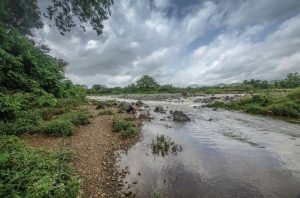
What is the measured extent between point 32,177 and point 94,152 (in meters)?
4.20

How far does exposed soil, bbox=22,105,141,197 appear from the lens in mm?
6285

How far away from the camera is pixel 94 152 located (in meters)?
8.66

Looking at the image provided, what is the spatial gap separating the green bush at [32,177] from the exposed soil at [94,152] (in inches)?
32.4

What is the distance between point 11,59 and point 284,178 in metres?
15.1

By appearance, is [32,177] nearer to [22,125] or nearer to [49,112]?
[22,125]

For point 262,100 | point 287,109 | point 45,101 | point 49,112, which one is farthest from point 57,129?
point 262,100

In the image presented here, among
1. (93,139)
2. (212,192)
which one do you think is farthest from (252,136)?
(93,139)

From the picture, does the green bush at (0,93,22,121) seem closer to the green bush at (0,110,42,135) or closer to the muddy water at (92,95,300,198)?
the green bush at (0,110,42,135)

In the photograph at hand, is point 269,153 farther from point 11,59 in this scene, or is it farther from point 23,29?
point 23,29

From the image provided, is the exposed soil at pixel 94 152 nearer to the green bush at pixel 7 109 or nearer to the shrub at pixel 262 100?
the green bush at pixel 7 109

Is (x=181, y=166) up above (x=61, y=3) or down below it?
below

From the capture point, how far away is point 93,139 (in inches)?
401

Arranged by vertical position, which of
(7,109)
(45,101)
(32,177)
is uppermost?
(45,101)

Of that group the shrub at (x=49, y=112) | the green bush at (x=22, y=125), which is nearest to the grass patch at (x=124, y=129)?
the shrub at (x=49, y=112)
